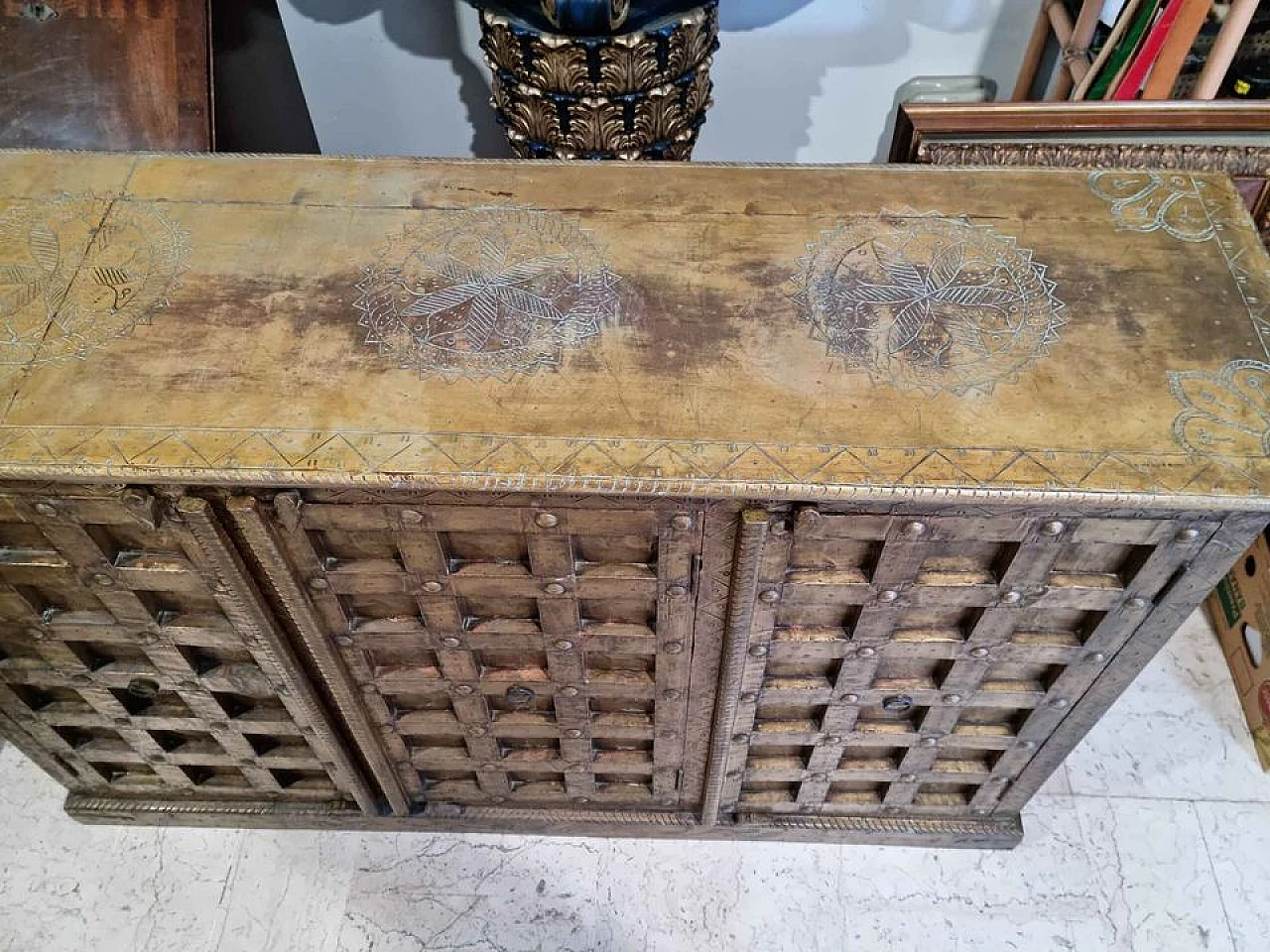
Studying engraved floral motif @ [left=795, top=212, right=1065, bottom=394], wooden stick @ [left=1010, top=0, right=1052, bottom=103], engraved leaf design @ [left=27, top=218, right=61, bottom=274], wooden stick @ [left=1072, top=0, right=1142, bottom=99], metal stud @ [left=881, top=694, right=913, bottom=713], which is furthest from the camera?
wooden stick @ [left=1010, top=0, right=1052, bottom=103]

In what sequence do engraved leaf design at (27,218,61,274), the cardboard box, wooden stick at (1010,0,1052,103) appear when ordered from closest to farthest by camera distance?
1. engraved leaf design at (27,218,61,274)
2. the cardboard box
3. wooden stick at (1010,0,1052,103)

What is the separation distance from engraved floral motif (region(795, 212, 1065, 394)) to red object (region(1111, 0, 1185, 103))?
0.76 meters

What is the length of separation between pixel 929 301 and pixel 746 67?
1.26 m

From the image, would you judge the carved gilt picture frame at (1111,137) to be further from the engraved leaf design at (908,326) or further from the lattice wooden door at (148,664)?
the lattice wooden door at (148,664)

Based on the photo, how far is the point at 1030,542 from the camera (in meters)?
1.32

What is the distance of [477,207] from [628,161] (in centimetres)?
26

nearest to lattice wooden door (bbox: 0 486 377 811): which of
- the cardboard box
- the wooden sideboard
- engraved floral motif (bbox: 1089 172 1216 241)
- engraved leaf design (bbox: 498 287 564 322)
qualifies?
the wooden sideboard

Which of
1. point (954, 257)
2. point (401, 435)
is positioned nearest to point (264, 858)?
point (401, 435)

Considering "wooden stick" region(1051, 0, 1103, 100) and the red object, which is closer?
the red object

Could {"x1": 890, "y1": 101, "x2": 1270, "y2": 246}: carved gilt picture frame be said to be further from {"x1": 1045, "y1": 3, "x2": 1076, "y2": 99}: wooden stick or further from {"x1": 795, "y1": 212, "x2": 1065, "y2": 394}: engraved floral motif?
{"x1": 795, "y1": 212, "x2": 1065, "y2": 394}: engraved floral motif

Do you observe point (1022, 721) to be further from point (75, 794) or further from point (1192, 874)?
point (75, 794)

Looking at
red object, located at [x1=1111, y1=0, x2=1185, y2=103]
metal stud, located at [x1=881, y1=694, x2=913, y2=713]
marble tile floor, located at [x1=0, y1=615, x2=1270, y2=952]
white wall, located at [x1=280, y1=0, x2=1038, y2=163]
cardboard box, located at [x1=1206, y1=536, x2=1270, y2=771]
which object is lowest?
marble tile floor, located at [x1=0, y1=615, x2=1270, y2=952]

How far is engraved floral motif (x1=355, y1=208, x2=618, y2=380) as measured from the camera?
137cm

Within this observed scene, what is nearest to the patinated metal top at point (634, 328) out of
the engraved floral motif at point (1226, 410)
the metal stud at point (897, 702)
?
the engraved floral motif at point (1226, 410)
